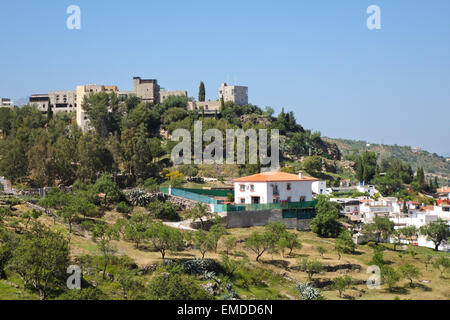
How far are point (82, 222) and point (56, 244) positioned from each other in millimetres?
12386

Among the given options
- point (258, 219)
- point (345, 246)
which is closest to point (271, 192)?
point (258, 219)

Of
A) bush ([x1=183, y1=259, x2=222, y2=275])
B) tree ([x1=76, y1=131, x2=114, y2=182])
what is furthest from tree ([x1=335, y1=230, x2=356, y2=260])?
tree ([x1=76, y1=131, x2=114, y2=182])

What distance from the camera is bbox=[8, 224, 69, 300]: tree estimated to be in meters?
25.5

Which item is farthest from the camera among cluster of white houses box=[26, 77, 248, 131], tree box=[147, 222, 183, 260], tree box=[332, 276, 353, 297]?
cluster of white houses box=[26, 77, 248, 131]

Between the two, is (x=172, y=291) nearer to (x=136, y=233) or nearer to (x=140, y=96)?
(x=136, y=233)

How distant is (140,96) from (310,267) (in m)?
84.6

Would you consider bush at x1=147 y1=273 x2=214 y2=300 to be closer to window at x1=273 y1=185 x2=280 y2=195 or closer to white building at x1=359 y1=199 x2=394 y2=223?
window at x1=273 y1=185 x2=280 y2=195

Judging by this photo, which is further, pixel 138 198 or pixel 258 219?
pixel 138 198

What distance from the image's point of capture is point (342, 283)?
32906 mm

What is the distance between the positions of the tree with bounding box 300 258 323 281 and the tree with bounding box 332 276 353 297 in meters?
1.39

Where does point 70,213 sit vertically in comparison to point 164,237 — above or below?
above

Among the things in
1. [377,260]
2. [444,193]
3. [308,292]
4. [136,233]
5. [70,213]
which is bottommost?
[444,193]

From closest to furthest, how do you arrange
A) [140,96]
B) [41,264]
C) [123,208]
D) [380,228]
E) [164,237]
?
[41,264] → [164,237] → [123,208] → [380,228] → [140,96]

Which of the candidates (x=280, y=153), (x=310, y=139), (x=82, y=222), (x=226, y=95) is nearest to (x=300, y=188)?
(x=82, y=222)
